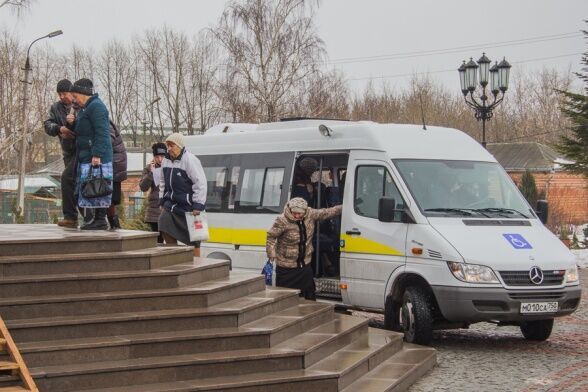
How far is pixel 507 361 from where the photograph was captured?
11.4 m

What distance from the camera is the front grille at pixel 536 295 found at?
11.6 m

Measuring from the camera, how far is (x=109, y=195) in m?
11.1

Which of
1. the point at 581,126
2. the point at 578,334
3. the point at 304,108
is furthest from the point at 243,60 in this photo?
the point at 578,334

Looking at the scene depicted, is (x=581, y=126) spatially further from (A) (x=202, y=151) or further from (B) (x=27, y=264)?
(B) (x=27, y=264)

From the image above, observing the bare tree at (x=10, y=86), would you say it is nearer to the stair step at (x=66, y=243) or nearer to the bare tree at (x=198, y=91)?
the bare tree at (x=198, y=91)

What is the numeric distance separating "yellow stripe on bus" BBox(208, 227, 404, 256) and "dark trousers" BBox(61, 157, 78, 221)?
3.33 m

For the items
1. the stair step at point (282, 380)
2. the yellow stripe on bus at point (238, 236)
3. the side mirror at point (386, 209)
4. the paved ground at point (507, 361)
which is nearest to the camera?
the stair step at point (282, 380)

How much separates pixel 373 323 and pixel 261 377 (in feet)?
20.1

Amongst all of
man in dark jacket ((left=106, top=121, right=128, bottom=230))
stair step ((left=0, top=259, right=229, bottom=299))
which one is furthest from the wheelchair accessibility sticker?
man in dark jacket ((left=106, top=121, right=128, bottom=230))

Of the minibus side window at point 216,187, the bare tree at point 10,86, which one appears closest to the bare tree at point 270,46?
the bare tree at point 10,86

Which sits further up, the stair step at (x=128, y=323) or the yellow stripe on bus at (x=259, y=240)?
the yellow stripe on bus at (x=259, y=240)

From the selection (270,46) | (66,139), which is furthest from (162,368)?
(270,46)

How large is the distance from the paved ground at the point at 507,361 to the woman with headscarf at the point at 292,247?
196 centimetres

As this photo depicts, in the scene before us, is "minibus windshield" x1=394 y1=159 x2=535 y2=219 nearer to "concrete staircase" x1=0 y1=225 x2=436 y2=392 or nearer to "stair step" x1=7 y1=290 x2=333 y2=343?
"concrete staircase" x1=0 y1=225 x2=436 y2=392
